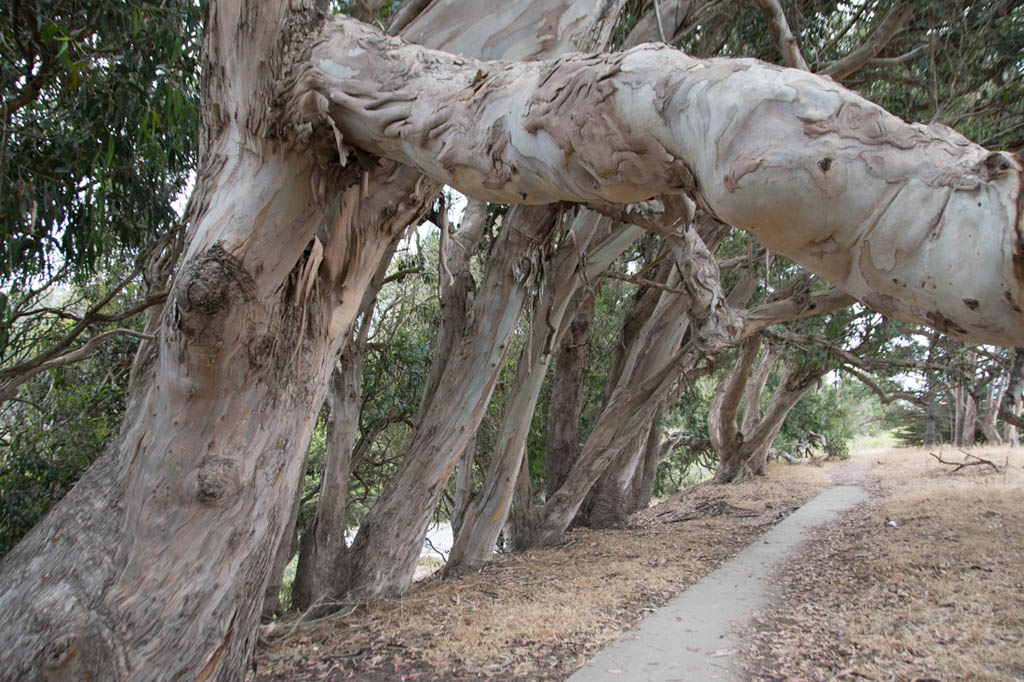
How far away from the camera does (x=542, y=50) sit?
11.5ft

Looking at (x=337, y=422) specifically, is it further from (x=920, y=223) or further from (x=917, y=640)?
(x=920, y=223)

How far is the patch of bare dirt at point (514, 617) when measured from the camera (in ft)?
12.8

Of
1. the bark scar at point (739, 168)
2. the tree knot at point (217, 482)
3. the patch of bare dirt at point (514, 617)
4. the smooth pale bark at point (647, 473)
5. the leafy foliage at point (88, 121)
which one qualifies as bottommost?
the patch of bare dirt at point (514, 617)

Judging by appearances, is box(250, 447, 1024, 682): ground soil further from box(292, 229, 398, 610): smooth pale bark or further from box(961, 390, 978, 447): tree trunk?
box(961, 390, 978, 447): tree trunk

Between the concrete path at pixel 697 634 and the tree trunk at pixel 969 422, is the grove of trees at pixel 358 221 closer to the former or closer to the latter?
the concrete path at pixel 697 634

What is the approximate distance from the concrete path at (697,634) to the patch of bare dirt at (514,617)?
0.40 feet

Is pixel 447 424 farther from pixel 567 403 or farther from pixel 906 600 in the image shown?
pixel 906 600

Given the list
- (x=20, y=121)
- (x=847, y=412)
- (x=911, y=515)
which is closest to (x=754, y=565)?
(x=911, y=515)

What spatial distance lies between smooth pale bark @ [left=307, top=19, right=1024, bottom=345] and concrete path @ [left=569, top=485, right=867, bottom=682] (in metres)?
2.86

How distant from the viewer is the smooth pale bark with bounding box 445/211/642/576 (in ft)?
20.5

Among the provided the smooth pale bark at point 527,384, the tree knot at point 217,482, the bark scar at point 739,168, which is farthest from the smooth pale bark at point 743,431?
the bark scar at point 739,168

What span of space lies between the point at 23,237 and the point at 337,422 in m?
2.47

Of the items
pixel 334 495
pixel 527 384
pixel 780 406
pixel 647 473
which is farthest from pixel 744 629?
pixel 780 406

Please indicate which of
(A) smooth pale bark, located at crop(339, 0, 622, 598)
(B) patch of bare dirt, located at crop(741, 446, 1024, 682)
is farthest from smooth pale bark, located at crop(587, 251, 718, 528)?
(A) smooth pale bark, located at crop(339, 0, 622, 598)
